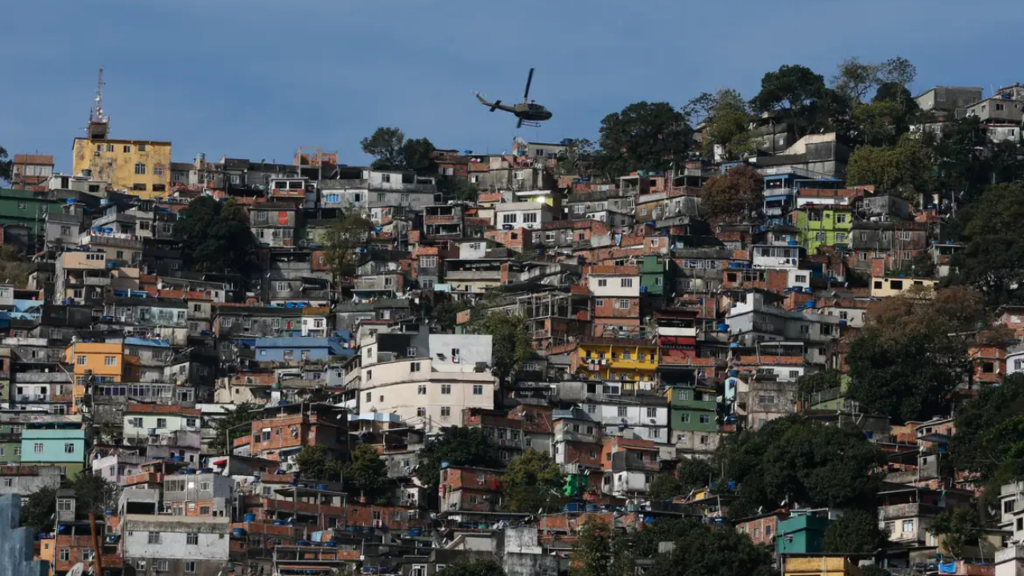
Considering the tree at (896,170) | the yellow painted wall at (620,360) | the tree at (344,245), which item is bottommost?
the yellow painted wall at (620,360)

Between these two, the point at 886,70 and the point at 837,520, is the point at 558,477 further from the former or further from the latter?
the point at 886,70

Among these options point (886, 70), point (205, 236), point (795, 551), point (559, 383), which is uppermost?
point (886, 70)

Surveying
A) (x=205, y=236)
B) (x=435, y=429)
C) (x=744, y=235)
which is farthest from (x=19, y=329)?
(x=744, y=235)

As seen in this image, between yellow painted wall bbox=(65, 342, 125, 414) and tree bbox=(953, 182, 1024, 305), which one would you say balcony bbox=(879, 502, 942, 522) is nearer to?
tree bbox=(953, 182, 1024, 305)

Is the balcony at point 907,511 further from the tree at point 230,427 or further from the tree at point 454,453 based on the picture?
the tree at point 230,427

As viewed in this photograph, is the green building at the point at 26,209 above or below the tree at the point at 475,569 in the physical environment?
above

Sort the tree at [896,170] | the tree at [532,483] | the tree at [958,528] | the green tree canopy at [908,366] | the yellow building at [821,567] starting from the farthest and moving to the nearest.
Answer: the tree at [896,170], the green tree canopy at [908,366], the tree at [532,483], the tree at [958,528], the yellow building at [821,567]

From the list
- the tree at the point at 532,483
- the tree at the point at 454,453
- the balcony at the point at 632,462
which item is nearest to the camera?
the tree at the point at 532,483

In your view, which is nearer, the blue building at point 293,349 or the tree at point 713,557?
the tree at point 713,557

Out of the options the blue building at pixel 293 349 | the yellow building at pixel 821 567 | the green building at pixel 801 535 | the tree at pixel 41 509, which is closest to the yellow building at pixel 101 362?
the blue building at pixel 293 349
